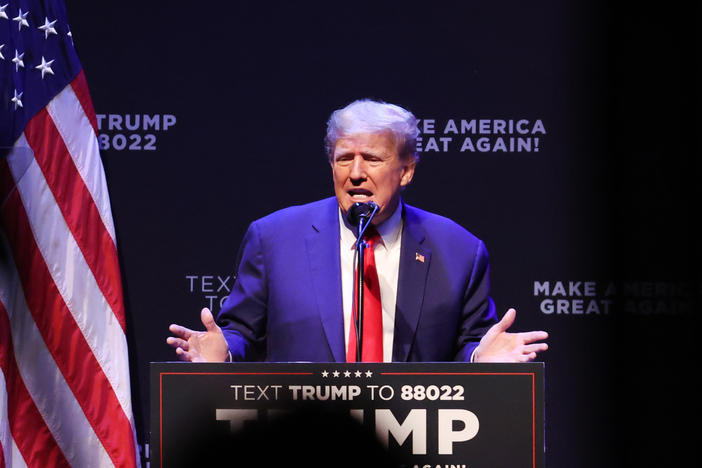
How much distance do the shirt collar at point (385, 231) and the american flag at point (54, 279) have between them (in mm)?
1039

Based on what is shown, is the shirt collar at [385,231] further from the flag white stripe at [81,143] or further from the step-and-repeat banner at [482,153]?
the flag white stripe at [81,143]

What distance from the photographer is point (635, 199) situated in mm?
3490

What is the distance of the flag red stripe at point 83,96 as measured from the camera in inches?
127

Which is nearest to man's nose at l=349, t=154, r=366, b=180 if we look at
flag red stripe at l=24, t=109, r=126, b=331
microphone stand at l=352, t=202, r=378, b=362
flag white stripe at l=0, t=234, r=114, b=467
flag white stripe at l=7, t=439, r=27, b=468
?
microphone stand at l=352, t=202, r=378, b=362

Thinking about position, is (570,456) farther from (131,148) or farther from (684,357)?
(131,148)

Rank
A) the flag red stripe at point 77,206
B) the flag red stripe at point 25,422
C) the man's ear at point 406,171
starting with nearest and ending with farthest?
the man's ear at point 406,171 < the flag red stripe at point 25,422 < the flag red stripe at point 77,206

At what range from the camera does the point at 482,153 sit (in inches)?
140

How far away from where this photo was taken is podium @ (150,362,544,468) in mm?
1343

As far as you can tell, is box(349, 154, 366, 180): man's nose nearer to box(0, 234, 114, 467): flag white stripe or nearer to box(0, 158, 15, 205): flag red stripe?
box(0, 158, 15, 205): flag red stripe

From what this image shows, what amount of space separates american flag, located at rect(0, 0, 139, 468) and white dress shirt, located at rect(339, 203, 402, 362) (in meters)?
1.05

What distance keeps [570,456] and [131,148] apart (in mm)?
2467

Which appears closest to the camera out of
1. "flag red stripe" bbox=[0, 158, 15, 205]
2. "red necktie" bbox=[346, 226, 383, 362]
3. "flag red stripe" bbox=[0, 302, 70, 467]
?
"flag red stripe" bbox=[0, 158, 15, 205]

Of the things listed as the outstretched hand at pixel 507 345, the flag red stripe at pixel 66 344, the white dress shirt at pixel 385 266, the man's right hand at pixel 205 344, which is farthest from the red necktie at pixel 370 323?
the flag red stripe at pixel 66 344

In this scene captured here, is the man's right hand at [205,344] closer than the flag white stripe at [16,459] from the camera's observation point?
Yes
